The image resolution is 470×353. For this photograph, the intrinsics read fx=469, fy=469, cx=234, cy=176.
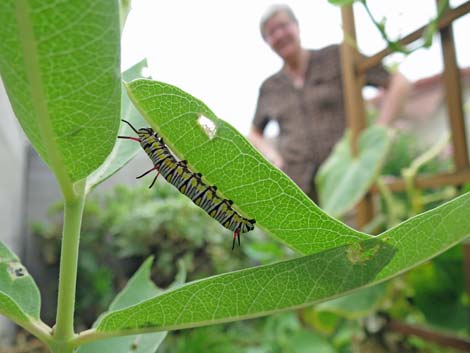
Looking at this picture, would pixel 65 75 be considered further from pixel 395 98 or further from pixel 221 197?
pixel 395 98

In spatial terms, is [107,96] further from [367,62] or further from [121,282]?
[121,282]

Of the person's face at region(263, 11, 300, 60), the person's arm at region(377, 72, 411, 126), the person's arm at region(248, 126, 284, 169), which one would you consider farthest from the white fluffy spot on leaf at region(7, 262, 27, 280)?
the person's face at region(263, 11, 300, 60)

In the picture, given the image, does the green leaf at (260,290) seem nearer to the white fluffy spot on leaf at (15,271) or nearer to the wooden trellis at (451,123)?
the white fluffy spot on leaf at (15,271)

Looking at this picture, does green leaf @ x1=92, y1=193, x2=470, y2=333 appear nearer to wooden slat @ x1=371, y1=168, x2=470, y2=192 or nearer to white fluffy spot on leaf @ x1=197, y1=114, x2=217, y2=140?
white fluffy spot on leaf @ x1=197, y1=114, x2=217, y2=140

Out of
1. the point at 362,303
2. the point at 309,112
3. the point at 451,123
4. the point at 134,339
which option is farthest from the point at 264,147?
the point at 134,339

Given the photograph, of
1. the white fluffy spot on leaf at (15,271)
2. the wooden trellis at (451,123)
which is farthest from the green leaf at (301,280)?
the wooden trellis at (451,123)
